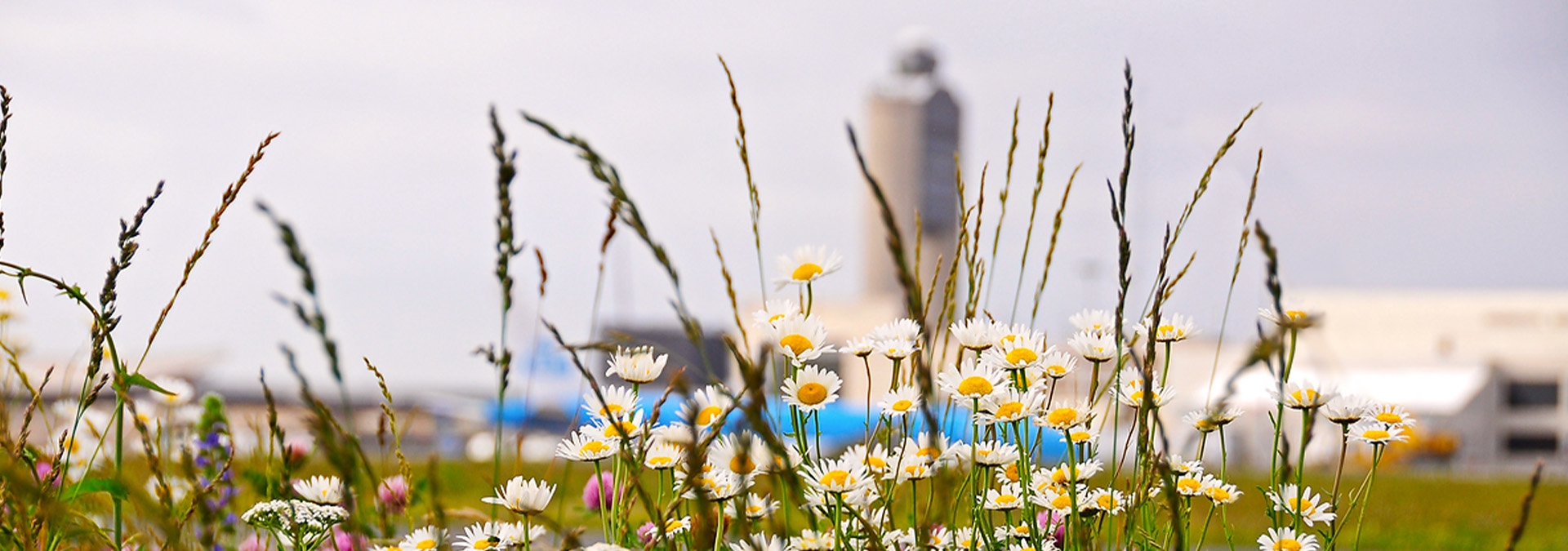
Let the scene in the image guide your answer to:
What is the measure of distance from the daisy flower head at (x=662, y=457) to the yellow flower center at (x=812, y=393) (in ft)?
0.36

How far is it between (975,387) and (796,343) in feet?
0.51

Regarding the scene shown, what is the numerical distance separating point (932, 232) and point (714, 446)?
187 ft

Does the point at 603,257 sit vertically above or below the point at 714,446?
above

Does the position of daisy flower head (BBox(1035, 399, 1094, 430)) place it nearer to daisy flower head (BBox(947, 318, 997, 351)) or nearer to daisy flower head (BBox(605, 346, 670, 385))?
Result: daisy flower head (BBox(947, 318, 997, 351))

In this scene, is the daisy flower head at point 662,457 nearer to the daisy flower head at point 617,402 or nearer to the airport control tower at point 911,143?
the daisy flower head at point 617,402

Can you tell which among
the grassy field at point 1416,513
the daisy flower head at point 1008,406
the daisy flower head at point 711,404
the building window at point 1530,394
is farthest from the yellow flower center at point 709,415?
the building window at point 1530,394

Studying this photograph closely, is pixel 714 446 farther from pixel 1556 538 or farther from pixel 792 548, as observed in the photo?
Answer: pixel 1556 538

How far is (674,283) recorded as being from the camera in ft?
2.47

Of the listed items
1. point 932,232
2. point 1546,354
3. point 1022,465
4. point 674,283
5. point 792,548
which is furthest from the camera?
point 932,232

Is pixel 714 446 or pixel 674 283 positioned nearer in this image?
pixel 674 283

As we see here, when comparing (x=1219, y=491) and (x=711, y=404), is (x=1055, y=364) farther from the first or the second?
(x=711, y=404)

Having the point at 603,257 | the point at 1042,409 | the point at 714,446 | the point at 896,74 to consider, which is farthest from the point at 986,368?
the point at 896,74

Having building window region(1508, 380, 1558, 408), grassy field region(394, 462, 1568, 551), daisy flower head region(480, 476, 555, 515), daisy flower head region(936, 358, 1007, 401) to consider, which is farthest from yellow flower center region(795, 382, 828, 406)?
building window region(1508, 380, 1558, 408)

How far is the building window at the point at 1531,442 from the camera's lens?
4497 cm
